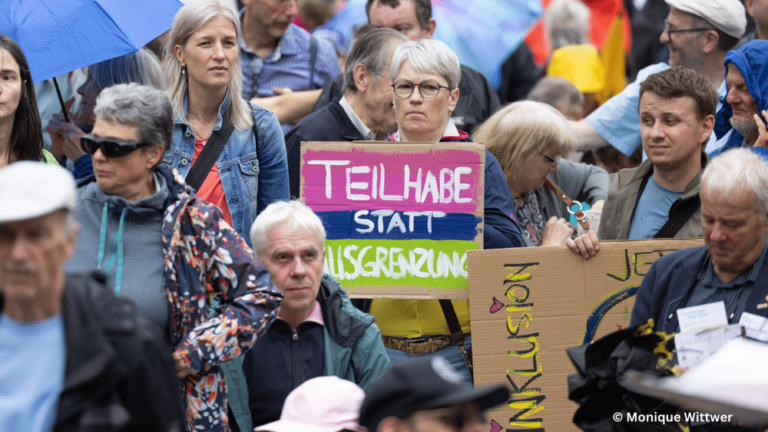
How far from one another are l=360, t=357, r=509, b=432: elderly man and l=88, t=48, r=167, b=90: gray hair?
9.92 feet

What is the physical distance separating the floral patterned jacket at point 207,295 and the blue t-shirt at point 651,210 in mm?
1903

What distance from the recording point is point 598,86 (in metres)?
8.26

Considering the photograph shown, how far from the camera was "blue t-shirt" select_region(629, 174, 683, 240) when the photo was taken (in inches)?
179

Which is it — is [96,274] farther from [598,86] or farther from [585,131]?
[598,86]

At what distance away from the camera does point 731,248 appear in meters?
3.38

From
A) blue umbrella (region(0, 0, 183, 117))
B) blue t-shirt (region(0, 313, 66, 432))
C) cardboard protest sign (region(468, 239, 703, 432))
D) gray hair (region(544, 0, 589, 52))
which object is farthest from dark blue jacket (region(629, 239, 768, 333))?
gray hair (region(544, 0, 589, 52))

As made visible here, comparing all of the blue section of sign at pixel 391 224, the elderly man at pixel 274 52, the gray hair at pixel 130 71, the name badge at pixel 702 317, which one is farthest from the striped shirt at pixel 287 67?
the name badge at pixel 702 317

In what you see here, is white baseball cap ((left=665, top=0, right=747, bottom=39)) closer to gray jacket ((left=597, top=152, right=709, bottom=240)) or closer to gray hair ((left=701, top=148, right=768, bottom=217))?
gray jacket ((left=597, top=152, right=709, bottom=240))

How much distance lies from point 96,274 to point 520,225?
2.97 m

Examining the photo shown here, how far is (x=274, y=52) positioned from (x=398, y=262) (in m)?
Answer: 2.31

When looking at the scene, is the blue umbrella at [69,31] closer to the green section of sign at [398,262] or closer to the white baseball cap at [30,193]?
the green section of sign at [398,262]

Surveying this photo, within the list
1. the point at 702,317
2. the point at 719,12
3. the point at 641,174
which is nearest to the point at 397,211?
the point at 641,174

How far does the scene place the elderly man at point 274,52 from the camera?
6215mm

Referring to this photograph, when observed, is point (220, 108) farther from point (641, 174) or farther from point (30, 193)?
point (30, 193)
